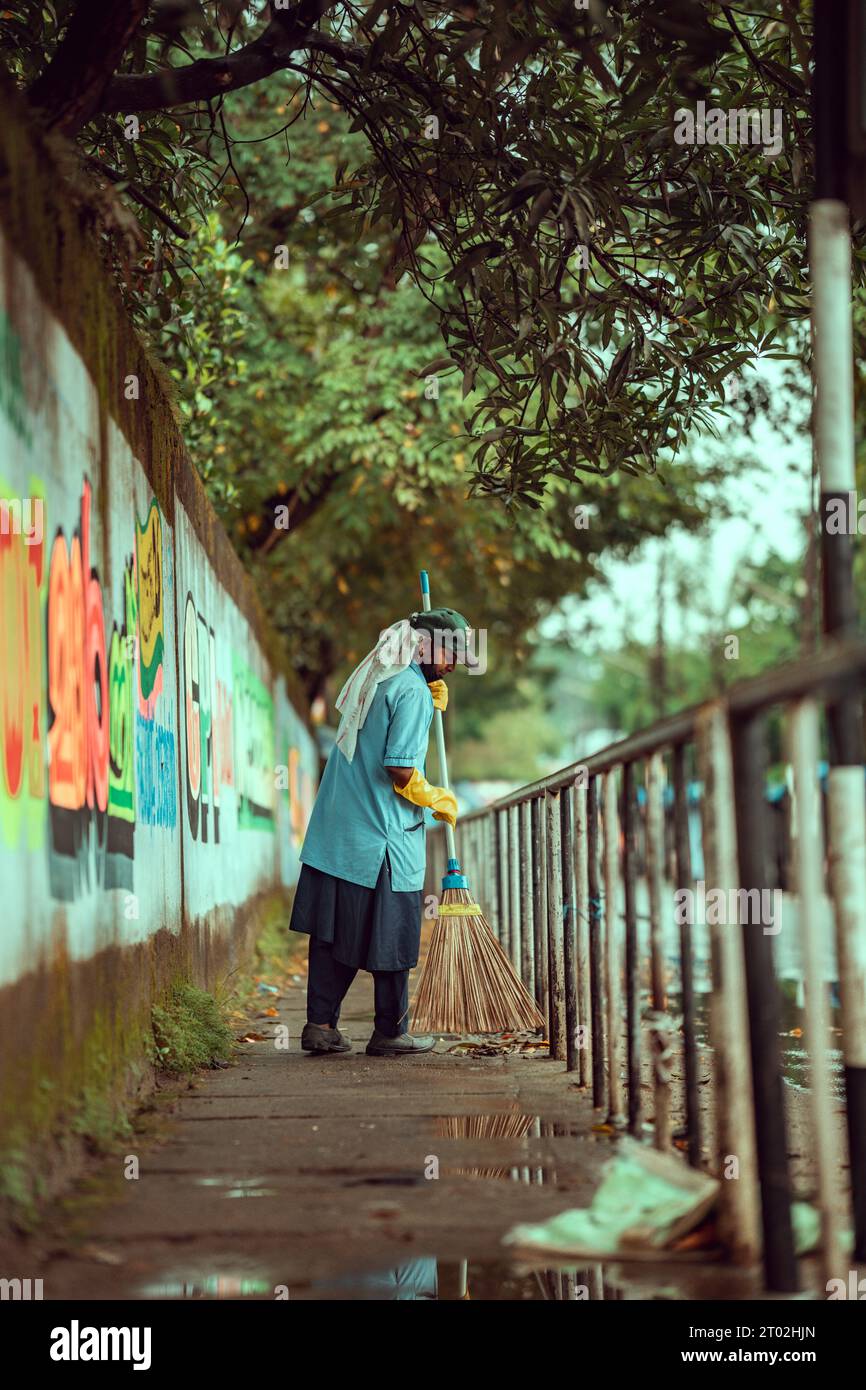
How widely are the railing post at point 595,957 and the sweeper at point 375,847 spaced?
48.1 inches

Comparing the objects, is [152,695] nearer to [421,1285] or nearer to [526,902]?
[526,902]

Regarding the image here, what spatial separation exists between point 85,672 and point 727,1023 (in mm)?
2212

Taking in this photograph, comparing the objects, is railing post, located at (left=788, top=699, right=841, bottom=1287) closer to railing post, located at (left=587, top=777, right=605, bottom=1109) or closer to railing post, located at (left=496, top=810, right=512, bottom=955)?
railing post, located at (left=587, top=777, right=605, bottom=1109)

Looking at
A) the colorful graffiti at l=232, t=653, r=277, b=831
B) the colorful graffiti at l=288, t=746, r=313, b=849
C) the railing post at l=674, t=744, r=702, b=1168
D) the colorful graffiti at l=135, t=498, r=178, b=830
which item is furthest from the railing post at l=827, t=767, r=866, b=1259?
the colorful graffiti at l=288, t=746, r=313, b=849

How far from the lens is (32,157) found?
4.09 meters

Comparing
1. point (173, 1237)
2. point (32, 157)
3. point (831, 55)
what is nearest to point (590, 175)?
point (831, 55)

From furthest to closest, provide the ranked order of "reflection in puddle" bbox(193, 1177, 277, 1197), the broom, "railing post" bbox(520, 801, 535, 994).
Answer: "railing post" bbox(520, 801, 535, 994)
the broom
"reflection in puddle" bbox(193, 1177, 277, 1197)

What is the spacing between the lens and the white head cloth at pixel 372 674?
21.7 feet

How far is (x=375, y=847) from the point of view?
6.54 metres

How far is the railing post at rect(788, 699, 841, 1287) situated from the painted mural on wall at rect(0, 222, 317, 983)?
1.78 m

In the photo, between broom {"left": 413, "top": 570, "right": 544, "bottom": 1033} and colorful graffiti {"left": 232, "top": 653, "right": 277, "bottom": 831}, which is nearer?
broom {"left": 413, "top": 570, "right": 544, "bottom": 1033}

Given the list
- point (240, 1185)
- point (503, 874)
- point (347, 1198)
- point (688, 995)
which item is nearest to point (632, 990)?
point (688, 995)

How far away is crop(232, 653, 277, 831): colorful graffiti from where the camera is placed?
11312 mm

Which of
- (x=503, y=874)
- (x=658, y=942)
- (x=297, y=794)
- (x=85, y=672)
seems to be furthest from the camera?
(x=297, y=794)
